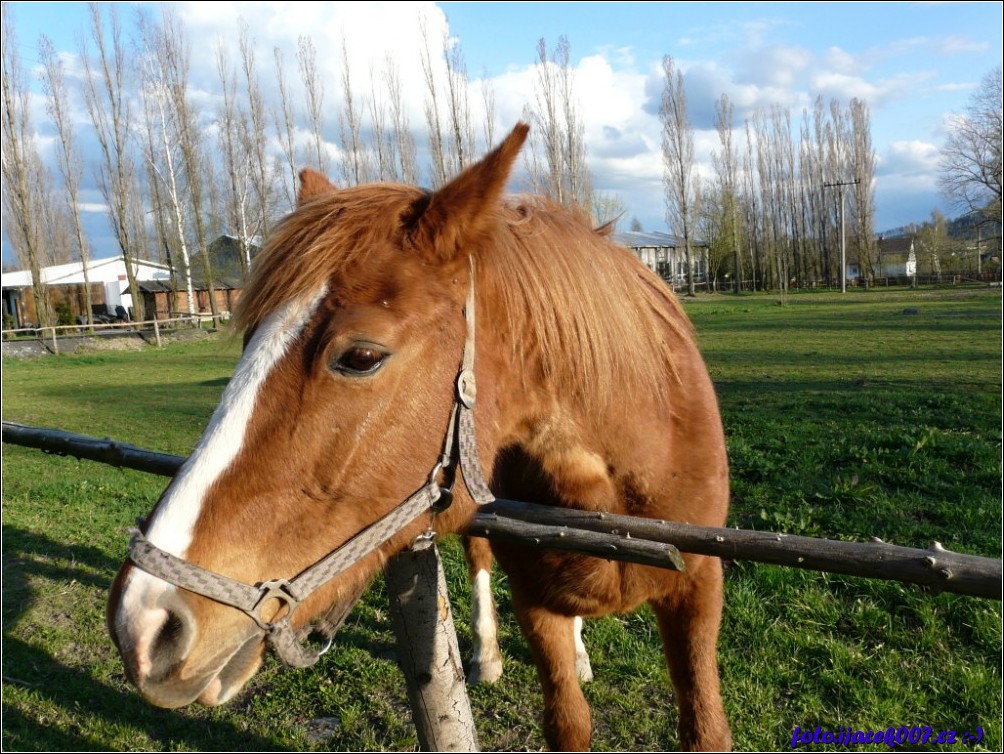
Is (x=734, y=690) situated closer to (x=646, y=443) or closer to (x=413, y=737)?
(x=413, y=737)

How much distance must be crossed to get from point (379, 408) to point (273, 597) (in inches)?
18.9

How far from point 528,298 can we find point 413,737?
8.60 feet

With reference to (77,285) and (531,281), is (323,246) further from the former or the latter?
(77,285)

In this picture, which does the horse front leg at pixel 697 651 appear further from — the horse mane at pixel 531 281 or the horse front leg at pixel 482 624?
the horse front leg at pixel 482 624

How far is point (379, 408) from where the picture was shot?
151cm

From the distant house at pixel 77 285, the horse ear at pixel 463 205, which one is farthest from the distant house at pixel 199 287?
the horse ear at pixel 463 205

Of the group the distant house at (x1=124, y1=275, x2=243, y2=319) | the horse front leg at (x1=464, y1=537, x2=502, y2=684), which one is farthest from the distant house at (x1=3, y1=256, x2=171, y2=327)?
the horse front leg at (x1=464, y1=537, x2=502, y2=684)

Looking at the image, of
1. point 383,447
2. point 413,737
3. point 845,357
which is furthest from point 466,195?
point 845,357

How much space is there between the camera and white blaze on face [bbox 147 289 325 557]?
134 centimetres

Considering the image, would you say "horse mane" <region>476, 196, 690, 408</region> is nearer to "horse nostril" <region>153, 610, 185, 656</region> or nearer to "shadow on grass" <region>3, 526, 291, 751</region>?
"horse nostril" <region>153, 610, 185, 656</region>

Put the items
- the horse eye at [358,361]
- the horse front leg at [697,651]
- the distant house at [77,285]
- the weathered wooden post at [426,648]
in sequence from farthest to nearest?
the distant house at [77,285] → the weathered wooden post at [426,648] → the horse front leg at [697,651] → the horse eye at [358,361]

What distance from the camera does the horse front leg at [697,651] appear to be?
7.71 ft

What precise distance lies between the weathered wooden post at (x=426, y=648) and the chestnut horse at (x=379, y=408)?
698 millimetres

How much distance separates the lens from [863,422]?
755 cm
